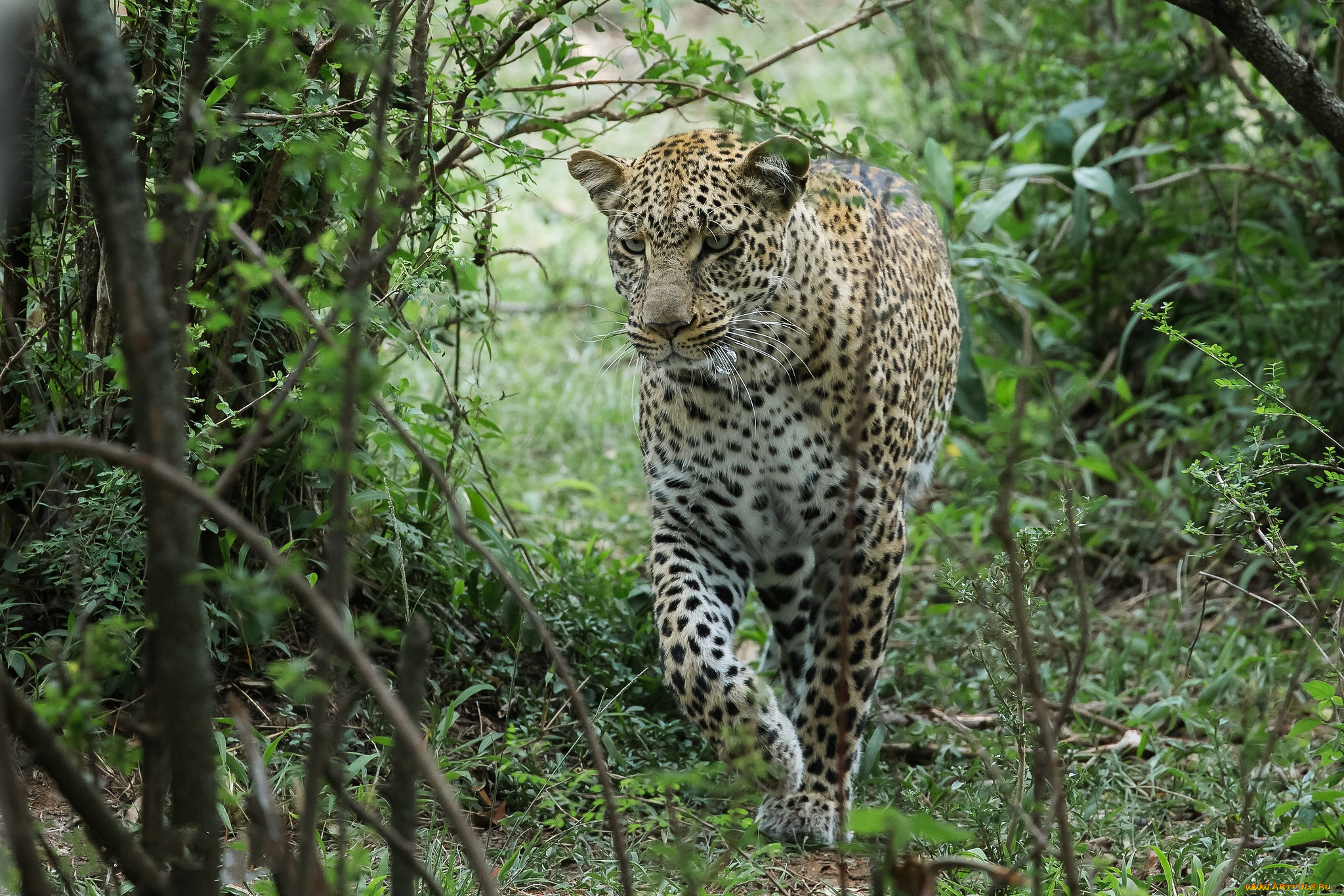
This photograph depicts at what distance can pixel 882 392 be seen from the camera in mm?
4789

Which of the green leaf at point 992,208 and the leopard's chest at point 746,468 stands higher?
the green leaf at point 992,208

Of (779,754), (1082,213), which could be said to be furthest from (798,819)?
(1082,213)

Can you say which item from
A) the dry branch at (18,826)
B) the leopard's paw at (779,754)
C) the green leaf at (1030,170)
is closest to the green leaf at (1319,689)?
the leopard's paw at (779,754)

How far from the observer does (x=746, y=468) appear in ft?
15.4

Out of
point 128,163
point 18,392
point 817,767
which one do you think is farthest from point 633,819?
point 128,163

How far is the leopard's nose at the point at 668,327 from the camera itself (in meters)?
4.34

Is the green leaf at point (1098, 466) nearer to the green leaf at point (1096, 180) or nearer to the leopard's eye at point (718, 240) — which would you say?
the green leaf at point (1096, 180)

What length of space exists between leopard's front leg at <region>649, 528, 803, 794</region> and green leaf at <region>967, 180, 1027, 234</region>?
2632 millimetres

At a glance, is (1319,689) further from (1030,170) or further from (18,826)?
(1030,170)

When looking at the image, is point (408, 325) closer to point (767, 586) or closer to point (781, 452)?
point (781, 452)

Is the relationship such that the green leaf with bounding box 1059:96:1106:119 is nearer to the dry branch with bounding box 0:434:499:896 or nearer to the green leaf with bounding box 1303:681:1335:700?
the green leaf with bounding box 1303:681:1335:700

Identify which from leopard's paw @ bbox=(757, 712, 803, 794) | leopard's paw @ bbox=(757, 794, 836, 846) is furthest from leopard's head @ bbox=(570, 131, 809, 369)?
leopard's paw @ bbox=(757, 794, 836, 846)

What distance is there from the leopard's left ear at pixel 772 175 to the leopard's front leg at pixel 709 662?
1.30 meters

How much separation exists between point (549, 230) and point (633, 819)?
747 cm
